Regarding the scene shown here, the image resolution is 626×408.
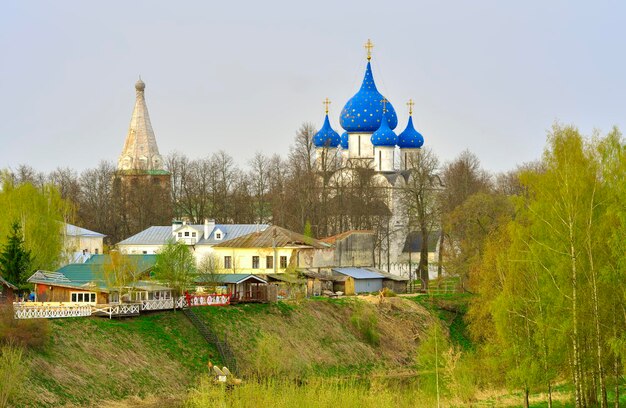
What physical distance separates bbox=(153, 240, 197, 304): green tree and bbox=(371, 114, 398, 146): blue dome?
159ft

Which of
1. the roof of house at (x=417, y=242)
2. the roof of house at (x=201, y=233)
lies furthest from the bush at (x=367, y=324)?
the roof of house at (x=417, y=242)

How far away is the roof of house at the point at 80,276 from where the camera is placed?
53125mm

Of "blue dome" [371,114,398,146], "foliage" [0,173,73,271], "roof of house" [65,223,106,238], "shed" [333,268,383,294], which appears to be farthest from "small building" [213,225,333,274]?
"blue dome" [371,114,398,146]

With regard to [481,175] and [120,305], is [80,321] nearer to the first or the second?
[120,305]

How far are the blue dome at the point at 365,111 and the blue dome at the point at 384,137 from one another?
1.05 metres

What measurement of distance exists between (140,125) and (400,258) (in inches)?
1127

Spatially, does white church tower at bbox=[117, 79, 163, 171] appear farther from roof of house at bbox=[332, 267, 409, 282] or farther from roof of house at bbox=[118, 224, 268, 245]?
roof of house at bbox=[332, 267, 409, 282]

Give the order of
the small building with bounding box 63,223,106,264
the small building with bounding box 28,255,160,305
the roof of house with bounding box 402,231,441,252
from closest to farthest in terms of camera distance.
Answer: the small building with bounding box 28,255,160,305
the small building with bounding box 63,223,106,264
the roof of house with bounding box 402,231,441,252

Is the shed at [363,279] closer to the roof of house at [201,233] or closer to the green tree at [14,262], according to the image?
the roof of house at [201,233]

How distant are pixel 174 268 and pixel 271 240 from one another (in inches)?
627

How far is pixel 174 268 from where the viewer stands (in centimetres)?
5591

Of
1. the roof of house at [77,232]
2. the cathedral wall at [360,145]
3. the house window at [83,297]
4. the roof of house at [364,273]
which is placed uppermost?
the cathedral wall at [360,145]

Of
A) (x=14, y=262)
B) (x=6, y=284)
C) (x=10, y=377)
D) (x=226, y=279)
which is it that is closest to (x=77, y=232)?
(x=226, y=279)

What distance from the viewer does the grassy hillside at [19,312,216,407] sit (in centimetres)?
4303
